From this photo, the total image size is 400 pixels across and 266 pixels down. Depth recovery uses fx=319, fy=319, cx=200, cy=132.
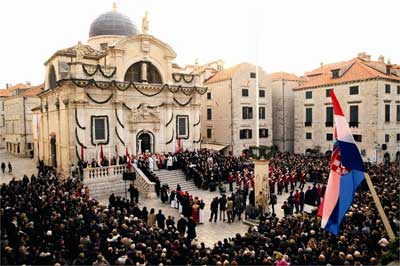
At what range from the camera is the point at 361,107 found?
3481 centimetres

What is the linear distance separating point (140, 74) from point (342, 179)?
23691mm

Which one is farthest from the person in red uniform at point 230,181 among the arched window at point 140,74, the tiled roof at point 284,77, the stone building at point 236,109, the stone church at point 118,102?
the tiled roof at point 284,77

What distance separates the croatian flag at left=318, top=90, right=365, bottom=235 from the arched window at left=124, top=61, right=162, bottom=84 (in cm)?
2262

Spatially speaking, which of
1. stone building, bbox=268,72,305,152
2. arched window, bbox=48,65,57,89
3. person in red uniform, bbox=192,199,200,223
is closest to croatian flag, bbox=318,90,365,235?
person in red uniform, bbox=192,199,200,223

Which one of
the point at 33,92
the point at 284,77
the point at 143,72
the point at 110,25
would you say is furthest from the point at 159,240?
the point at 33,92

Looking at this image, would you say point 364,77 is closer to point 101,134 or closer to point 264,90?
point 264,90

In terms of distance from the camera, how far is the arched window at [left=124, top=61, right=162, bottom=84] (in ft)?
95.8

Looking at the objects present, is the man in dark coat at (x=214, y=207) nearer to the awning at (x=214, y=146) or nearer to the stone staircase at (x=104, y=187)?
the stone staircase at (x=104, y=187)

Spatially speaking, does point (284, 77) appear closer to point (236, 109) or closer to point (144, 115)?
point (236, 109)

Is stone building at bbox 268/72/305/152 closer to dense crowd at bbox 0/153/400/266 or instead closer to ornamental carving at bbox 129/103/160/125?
ornamental carving at bbox 129/103/160/125

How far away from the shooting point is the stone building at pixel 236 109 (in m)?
39.5

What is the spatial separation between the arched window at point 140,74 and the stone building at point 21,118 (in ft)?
75.4

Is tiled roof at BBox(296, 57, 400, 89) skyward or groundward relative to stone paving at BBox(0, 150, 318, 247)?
skyward

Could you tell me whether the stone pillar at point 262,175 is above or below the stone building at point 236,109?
below
